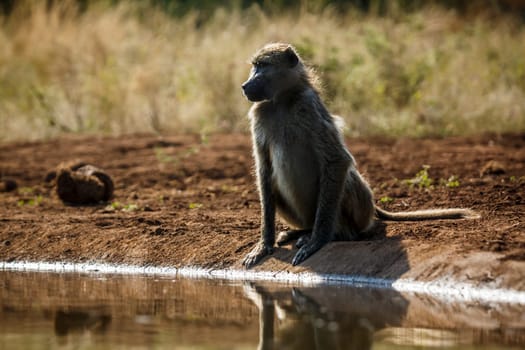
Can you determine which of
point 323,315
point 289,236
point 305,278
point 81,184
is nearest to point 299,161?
point 289,236

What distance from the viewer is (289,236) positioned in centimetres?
740

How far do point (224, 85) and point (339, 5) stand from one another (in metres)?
6.38

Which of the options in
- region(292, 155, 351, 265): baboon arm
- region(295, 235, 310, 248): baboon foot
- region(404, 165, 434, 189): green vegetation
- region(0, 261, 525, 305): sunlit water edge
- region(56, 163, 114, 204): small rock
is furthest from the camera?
region(56, 163, 114, 204): small rock

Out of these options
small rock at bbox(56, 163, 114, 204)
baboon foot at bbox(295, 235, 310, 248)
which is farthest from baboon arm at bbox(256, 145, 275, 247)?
small rock at bbox(56, 163, 114, 204)

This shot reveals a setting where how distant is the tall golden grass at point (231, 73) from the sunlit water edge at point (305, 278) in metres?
6.31

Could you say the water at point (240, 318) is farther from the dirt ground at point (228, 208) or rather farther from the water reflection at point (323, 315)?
the dirt ground at point (228, 208)

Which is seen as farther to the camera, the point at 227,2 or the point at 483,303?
the point at 227,2

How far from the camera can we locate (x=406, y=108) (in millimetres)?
13953

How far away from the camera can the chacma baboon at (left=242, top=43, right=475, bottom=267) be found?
6867 millimetres

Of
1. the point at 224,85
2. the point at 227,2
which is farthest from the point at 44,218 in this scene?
the point at 227,2

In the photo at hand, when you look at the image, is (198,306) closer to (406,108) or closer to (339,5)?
(406,108)

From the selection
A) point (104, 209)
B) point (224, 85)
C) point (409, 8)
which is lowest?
point (104, 209)

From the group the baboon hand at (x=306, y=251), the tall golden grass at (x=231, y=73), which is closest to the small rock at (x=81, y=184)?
the baboon hand at (x=306, y=251)

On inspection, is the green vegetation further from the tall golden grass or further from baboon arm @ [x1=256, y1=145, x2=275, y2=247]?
the tall golden grass
